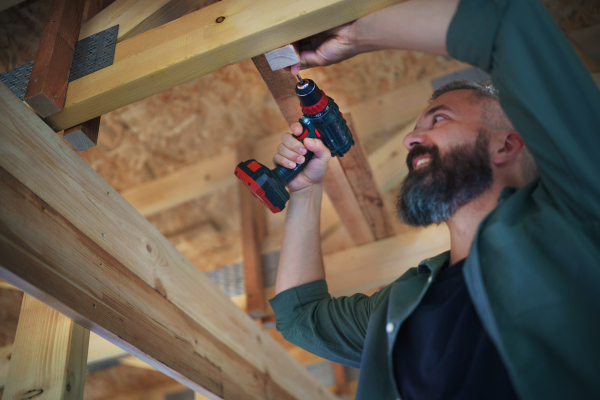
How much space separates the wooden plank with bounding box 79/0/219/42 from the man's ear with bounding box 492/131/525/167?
0.88 metres

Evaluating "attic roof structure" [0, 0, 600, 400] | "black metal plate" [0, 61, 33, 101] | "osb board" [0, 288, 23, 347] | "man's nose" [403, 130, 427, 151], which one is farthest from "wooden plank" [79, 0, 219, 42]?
"osb board" [0, 288, 23, 347]

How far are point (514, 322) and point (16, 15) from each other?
2.06 metres

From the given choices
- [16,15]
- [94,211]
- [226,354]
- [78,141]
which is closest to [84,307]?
[94,211]

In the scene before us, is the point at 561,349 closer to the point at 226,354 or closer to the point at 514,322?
the point at 514,322

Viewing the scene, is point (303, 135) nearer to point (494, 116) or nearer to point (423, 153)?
point (423, 153)

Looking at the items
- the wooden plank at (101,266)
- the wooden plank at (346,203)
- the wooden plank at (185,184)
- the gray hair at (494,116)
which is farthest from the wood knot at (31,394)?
the wooden plank at (185,184)

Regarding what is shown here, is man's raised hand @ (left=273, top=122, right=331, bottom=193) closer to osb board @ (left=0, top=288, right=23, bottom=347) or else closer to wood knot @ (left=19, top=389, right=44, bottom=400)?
wood knot @ (left=19, top=389, right=44, bottom=400)

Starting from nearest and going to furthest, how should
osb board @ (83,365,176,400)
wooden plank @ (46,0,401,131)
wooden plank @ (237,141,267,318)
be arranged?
wooden plank @ (46,0,401,131)
wooden plank @ (237,141,267,318)
osb board @ (83,365,176,400)

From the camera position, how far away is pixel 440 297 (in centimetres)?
95

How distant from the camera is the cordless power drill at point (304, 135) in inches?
45.1

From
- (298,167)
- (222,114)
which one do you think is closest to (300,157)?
(298,167)

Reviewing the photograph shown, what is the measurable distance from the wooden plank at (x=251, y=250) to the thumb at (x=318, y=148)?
3.77 ft

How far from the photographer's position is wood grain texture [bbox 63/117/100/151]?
1.14m

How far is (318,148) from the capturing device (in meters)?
1.27
